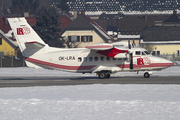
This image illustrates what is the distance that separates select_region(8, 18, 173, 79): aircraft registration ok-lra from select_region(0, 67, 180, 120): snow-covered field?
8.11 m

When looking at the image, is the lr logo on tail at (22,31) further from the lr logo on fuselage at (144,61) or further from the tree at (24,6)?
the tree at (24,6)

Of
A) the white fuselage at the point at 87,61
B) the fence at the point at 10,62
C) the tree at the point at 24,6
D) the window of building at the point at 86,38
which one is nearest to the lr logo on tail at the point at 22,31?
the white fuselage at the point at 87,61

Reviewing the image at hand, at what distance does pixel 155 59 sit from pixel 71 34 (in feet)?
163

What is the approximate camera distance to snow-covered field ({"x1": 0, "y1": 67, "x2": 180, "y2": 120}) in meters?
13.8

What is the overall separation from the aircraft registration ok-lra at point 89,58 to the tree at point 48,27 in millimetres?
36993

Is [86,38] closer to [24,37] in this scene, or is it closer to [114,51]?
[24,37]

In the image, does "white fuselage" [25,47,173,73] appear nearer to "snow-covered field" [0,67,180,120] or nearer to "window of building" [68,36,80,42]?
"snow-covered field" [0,67,180,120]

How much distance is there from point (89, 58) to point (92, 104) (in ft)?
44.4

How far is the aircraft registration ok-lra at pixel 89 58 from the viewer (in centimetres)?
2880

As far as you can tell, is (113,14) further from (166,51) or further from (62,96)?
(62,96)

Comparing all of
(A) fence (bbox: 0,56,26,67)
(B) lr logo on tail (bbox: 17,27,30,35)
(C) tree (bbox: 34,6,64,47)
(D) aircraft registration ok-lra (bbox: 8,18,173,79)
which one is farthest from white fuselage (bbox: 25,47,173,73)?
(C) tree (bbox: 34,6,64,47)

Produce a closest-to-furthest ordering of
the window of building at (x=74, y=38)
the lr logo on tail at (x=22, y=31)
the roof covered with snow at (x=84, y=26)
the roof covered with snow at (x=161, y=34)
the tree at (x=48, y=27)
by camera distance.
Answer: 1. the lr logo on tail at (x=22, y=31)
2. the tree at (x=48, y=27)
3. the roof covered with snow at (x=161, y=34)
4. the roof covered with snow at (x=84, y=26)
5. the window of building at (x=74, y=38)

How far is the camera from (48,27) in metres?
69.4

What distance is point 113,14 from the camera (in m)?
129
